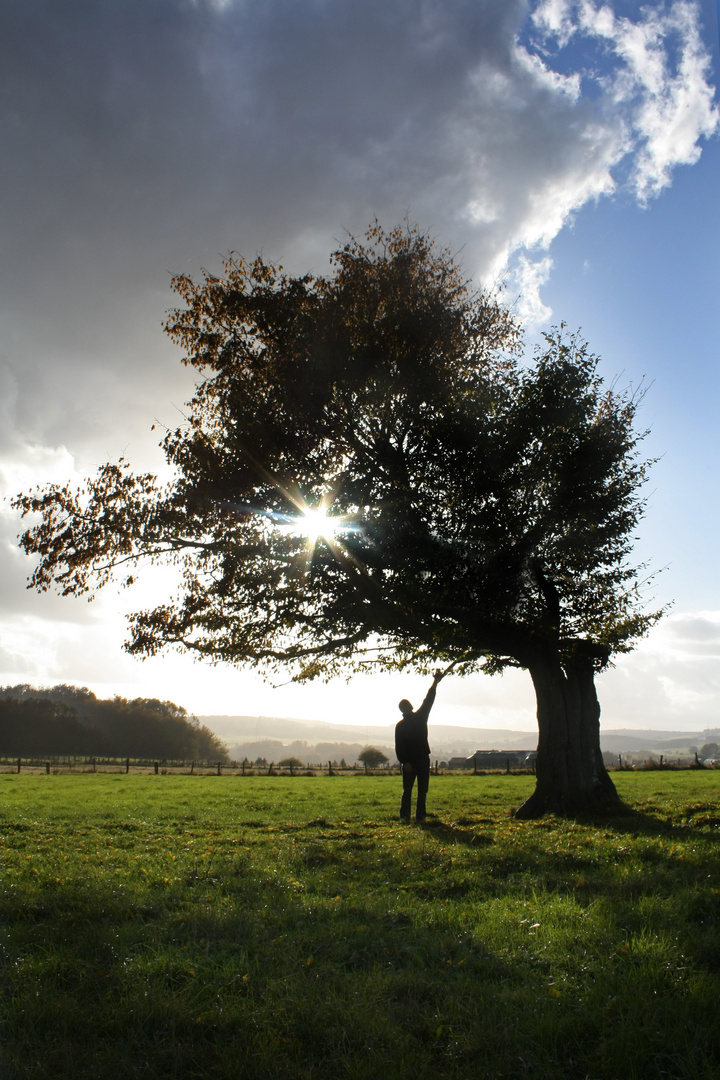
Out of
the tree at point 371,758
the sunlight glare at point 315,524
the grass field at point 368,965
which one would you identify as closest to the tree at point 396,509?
the sunlight glare at point 315,524

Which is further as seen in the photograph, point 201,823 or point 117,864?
point 201,823

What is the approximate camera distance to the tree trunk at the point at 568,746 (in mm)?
15781

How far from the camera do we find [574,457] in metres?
16.8

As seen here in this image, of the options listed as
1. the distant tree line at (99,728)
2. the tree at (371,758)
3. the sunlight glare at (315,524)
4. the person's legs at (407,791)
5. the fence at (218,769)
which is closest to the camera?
the person's legs at (407,791)

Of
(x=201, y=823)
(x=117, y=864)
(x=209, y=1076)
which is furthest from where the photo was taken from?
(x=201, y=823)

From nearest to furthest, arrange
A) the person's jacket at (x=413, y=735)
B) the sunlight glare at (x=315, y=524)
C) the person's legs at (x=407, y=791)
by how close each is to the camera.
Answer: the person's jacket at (x=413, y=735), the person's legs at (x=407, y=791), the sunlight glare at (x=315, y=524)

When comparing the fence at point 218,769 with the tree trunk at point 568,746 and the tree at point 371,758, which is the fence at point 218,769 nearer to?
the tree at point 371,758

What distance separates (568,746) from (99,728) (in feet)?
Answer: 349

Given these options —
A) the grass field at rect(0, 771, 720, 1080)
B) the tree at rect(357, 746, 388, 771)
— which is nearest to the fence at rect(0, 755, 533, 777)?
the tree at rect(357, 746, 388, 771)

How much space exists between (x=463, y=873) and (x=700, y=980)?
3.69m

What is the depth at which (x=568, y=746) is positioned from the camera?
1638 cm

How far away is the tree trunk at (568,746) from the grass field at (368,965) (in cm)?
711

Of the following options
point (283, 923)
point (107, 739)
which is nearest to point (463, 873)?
point (283, 923)

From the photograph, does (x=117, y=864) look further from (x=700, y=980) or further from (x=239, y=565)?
(x=239, y=565)
